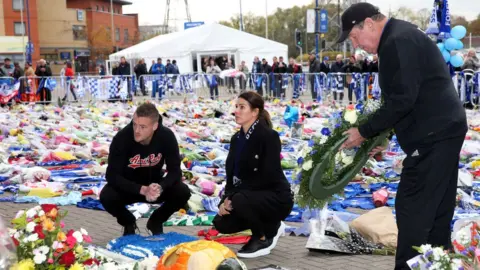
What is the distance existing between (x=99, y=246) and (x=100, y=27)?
9406 centimetres

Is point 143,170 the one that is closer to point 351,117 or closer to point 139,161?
point 139,161

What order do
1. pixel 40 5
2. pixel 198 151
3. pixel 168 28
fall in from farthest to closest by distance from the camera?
pixel 40 5
pixel 168 28
pixel 198 151

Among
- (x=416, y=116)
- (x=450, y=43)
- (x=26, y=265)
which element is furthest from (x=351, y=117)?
(x=450, y=43)

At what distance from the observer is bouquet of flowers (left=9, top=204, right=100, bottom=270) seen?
13.0 feet

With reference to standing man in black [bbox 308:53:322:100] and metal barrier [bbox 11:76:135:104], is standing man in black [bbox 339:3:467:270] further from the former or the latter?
metal barrier [bbox 11:76:135:104]

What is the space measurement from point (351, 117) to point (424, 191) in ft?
3.28

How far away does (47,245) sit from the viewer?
411 centimetres

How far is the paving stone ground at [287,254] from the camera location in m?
6.25

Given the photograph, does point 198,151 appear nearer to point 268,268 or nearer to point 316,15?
point 268,268

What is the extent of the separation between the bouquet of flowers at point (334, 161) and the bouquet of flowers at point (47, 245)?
1859 millimetres

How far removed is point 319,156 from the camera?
17.9ft

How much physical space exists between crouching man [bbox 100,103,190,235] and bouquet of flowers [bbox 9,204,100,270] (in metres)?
2.47

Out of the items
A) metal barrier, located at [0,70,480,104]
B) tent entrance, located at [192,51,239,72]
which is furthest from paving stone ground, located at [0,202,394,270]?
tent entrance, located at [192,51,239,72]

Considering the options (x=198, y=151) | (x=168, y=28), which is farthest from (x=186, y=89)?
(x=168, y=28)
